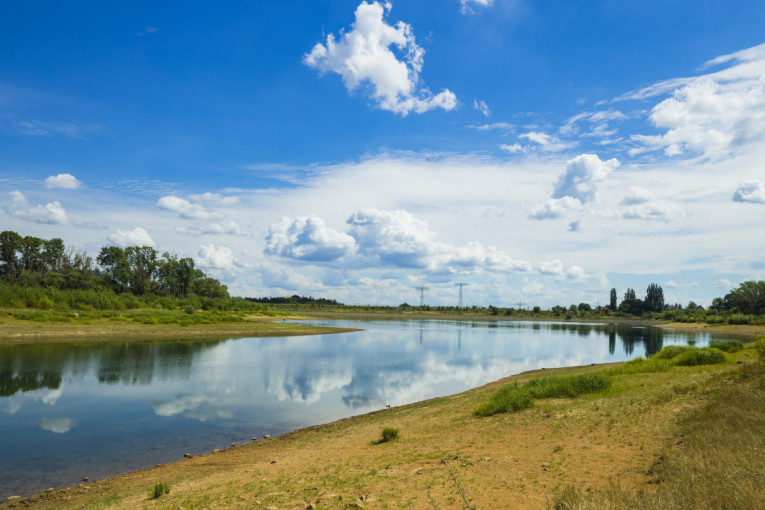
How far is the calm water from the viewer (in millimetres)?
13719

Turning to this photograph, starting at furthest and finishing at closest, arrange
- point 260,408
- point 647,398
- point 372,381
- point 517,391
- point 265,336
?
1. point 265,336
2. point 372,381
3. point 260,408
4. point 517,391
5. point 647,398

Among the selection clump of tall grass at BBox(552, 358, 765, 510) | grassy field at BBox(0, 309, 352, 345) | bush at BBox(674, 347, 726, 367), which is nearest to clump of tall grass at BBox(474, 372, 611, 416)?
clump of tall grass at BBox(552, 358, 765, 510)

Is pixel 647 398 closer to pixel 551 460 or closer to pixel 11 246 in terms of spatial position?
pixel 551 460

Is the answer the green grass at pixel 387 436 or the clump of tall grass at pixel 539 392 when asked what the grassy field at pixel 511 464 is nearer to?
the green grass at pixel 387 436

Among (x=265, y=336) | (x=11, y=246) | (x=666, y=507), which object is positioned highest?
(x=11, y=246)

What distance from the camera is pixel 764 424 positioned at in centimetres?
927

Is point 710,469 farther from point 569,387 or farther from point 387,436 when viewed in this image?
point 569,387

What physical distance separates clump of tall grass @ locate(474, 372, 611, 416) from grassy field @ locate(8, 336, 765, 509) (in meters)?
0.39

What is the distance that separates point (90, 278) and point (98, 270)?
13.8 meters

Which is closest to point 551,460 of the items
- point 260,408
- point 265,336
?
point 260,408

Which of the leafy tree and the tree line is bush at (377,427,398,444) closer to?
the tree line

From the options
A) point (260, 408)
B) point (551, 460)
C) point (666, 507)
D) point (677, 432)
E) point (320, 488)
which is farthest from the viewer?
point (260, 408)

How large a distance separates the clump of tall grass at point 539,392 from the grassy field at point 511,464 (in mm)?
393

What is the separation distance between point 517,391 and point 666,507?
11.9m
